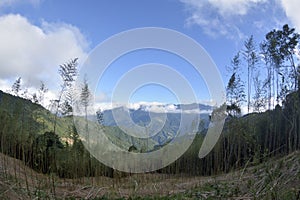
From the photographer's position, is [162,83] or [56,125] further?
[56,125]

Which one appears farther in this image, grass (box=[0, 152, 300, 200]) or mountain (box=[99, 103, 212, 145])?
mountain (box=[99, 103, 212, 145])

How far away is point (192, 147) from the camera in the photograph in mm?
7309

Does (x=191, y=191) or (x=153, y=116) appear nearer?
(x=191, y=191)

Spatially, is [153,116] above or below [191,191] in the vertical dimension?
above

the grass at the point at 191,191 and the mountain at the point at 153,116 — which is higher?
the mountain at the point at 153,116

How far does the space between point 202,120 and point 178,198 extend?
4.03m

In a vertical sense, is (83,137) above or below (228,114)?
below

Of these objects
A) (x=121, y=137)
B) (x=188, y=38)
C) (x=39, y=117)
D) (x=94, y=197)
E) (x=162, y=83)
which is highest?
(x=188, y=38)

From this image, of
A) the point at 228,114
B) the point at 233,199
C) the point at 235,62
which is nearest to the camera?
the point at 233,199

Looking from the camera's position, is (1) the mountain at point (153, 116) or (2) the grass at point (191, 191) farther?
(1) the mountain at point (153, 116)

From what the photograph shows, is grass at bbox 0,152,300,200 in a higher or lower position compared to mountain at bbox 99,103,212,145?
lower

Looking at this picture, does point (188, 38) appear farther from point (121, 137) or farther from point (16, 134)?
point (16, 134)

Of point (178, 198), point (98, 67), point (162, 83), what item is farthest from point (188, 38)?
point (178, 198)

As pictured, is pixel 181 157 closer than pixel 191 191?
No
